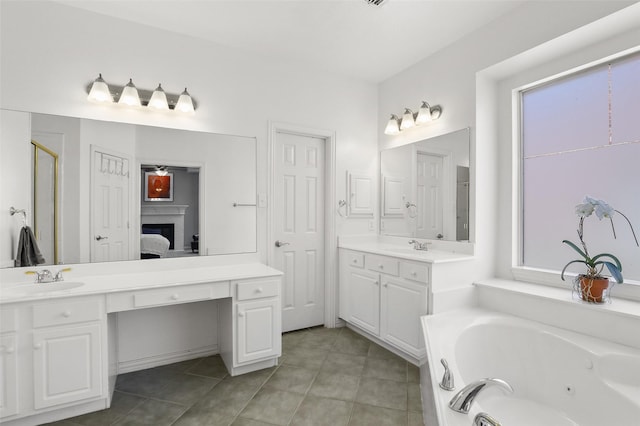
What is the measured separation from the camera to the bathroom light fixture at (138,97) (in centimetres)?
228

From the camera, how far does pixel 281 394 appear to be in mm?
2146

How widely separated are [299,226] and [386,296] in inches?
43.6

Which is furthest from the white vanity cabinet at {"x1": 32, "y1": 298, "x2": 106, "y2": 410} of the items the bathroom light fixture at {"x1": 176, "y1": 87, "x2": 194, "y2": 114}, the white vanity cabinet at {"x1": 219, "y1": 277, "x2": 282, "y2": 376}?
the bathroom light fixture at {"x1": 176, "y1": 87, "x2": 194, "y2": 114}

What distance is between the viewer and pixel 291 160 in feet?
10.6

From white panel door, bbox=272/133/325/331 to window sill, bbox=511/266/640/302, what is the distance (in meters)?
1.81

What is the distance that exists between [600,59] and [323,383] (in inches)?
112

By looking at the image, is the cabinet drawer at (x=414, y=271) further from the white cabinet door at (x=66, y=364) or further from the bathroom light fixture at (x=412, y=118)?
the white cabinet door at (x=66, y=364)

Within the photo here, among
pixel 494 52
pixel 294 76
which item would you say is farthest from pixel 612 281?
pixel 294 76

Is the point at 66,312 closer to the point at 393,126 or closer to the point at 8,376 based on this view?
the point at 8,376

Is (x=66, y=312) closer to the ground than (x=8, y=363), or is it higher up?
higher up

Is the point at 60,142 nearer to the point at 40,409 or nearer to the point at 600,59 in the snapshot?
the point at 40,409

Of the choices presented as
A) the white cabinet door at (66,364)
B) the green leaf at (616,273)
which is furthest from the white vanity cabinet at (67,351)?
the green leaf at (616,273)

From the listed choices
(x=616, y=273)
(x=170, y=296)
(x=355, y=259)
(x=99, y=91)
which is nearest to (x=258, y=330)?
(x=170, y=296)

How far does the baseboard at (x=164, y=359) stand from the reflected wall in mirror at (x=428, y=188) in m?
2.09
